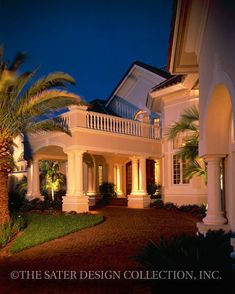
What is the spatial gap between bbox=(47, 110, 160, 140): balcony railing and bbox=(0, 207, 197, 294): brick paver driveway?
5714 mm

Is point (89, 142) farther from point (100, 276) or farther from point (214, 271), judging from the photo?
point (214, 271)

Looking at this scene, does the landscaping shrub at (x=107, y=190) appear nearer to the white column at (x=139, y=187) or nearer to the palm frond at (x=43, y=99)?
the white column at (x=139, y=187)

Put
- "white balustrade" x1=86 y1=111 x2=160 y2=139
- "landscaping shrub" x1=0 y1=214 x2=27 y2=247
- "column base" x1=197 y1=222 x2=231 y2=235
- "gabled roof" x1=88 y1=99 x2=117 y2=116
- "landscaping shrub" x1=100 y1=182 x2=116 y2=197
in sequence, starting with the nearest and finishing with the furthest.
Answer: "column base" x1=197 y1=222 x2=231 y2=235 < "landscaping shrub" x1=0 y1=214 x2=27 y2=247 < "white balustrade" x1=86 y1=111 x2=160 y2=139 < "landscaping shrub" x1=100 y1=182 x2=116 y2=197 < "gabled roof" x1=88 y1=99 x2=117 y2=116

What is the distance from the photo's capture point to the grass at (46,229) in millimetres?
10375

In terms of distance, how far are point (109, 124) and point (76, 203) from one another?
4.84 m

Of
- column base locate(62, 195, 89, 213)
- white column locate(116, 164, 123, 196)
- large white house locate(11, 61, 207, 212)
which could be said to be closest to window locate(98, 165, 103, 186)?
large white house locate(11, 61, 207, 212)

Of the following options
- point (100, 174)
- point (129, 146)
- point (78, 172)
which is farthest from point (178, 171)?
point (100, 174)

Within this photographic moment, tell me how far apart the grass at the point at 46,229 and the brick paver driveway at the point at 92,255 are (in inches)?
12.7

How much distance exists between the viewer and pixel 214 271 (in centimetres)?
488

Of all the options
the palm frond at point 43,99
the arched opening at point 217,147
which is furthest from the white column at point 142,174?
the arched opening at point 217,147

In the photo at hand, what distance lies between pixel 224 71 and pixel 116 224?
9102mm

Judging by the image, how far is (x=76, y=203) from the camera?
58.6 feet

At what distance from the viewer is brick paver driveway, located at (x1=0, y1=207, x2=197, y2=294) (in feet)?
20.5

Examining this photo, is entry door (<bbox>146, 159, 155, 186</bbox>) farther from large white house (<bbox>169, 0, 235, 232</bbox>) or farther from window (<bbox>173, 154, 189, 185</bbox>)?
large white house (<bbox>169, 0, 235, 232</bbox>)
